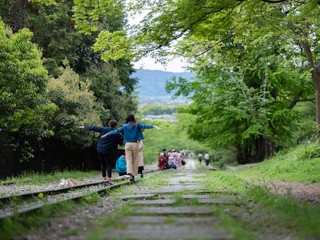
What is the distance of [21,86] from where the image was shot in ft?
44.9

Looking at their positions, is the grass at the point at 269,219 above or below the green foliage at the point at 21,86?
below

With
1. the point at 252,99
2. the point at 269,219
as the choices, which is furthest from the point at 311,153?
the point at 269,219

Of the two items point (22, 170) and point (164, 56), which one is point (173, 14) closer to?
point (164, 56)

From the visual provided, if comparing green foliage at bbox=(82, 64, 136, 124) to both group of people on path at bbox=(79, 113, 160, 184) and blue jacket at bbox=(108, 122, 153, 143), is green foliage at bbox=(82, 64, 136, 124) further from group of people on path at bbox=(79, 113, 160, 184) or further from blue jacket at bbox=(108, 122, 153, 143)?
blue jacket at bbox=(108, 122, 153, 143)

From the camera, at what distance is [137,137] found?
9.78 m

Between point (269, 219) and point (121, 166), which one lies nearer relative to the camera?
point (269, 219)

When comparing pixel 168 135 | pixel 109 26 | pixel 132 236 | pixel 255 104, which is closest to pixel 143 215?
pixel 132 236

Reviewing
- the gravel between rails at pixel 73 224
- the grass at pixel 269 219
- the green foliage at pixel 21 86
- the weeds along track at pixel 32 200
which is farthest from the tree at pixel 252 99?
the gravel between rails at pixel 73 224

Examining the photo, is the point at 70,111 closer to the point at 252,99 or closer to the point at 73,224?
the point at 252,99

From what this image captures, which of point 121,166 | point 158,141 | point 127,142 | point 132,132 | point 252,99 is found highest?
point 252,99

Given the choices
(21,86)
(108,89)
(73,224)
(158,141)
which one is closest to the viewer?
(73,224)

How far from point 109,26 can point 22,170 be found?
60.2 ft

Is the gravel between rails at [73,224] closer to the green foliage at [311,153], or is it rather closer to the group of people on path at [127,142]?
the group of people on path at [127,142]

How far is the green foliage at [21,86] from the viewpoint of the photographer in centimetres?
1315
